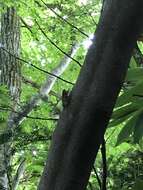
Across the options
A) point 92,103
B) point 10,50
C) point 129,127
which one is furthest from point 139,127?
point 10,50

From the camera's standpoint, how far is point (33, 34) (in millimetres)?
7570

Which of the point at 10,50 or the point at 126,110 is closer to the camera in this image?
the point at 126,110

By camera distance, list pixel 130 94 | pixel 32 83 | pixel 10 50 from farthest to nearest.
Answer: pixel 32 83
pixel 10 50
pixel 130 94

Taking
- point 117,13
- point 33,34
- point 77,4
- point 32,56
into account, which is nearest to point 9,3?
point 33,34

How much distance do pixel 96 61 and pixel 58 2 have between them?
307 inches

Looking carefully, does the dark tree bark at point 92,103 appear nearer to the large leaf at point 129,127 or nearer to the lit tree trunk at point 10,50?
the large leaf at point 129,127

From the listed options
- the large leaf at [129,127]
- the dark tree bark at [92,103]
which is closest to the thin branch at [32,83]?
the large leaf at [129,127]

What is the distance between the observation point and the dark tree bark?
68 centimetres

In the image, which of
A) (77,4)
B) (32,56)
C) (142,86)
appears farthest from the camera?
(32,56)

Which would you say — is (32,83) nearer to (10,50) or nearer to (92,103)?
(10,50)

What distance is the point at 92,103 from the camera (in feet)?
2.27

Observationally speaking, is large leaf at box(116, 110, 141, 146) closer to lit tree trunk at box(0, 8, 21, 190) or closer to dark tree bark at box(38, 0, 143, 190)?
dark tree bark at box(38, 0, 143, 190)

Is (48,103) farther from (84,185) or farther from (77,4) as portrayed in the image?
(84,185)

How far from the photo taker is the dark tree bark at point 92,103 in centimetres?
68
